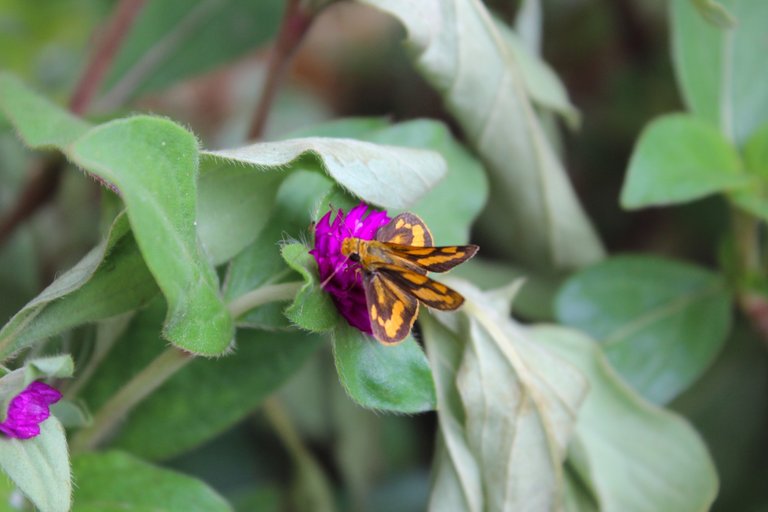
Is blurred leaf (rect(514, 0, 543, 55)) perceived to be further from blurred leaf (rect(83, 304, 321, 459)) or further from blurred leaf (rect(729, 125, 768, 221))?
blurred leaf (rect(83, 304, 321, 459))

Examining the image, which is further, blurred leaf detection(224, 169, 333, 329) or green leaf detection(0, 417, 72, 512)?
blurred leaf detection(224, 169, 333, 329)

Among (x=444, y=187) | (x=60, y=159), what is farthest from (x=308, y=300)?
(x=60, y=159)

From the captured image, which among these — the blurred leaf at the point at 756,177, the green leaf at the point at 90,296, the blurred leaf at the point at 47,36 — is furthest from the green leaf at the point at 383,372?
the blurred leaf at the point at 47,36

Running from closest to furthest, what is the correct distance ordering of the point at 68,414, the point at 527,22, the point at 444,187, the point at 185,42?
the point at 68,414
the point at 444,187
the point at 527,22
the point at 185,42

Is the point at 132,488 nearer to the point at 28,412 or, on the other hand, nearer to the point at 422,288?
the point at 28,412

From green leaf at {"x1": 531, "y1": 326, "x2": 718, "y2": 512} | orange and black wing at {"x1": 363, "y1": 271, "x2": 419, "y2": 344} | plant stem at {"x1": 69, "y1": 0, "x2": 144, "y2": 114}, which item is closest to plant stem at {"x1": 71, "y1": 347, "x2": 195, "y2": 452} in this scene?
orange and black wing at {"x1": 363, "y1": 271, "x2": 419, "y2": 344}
